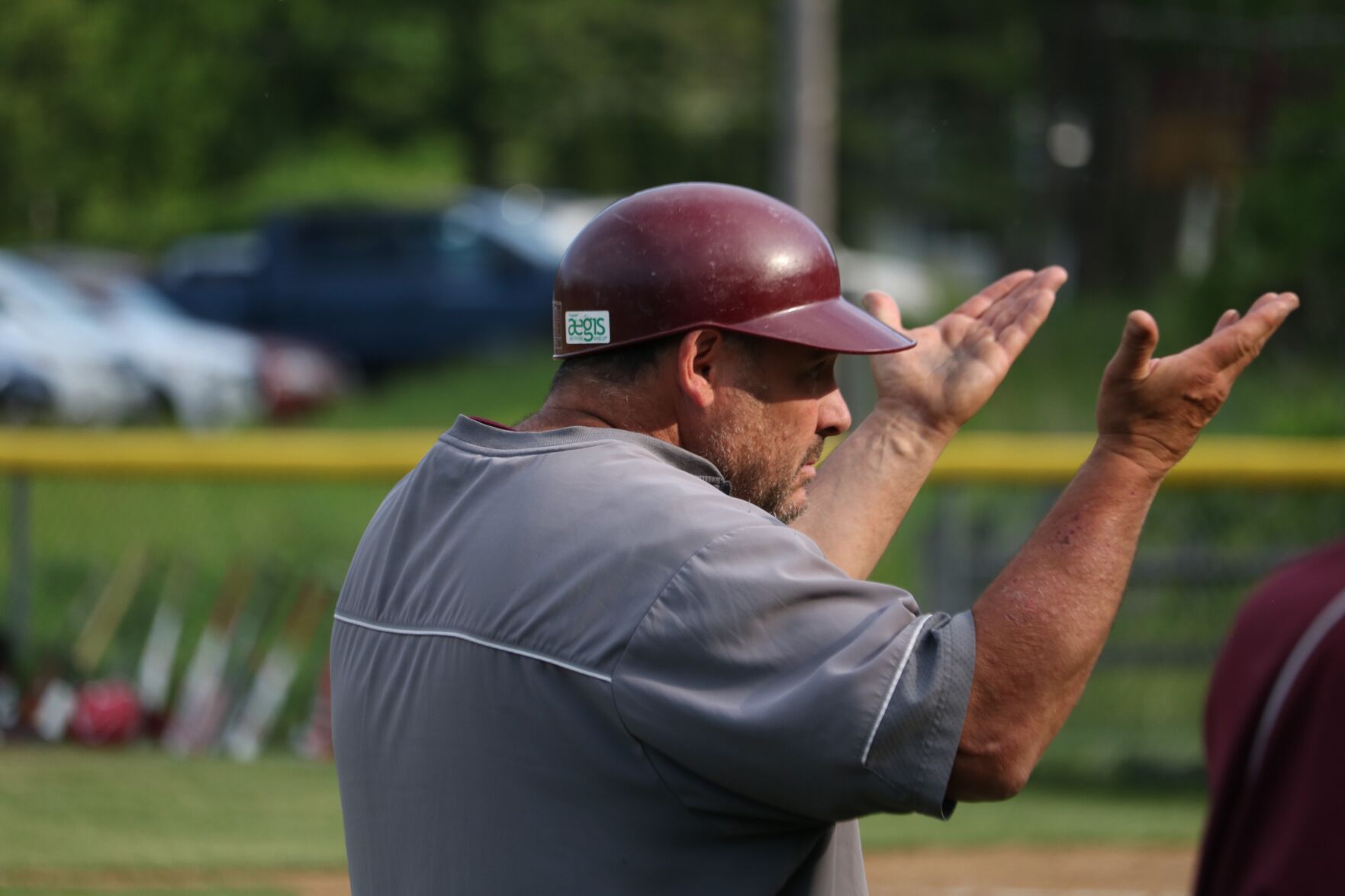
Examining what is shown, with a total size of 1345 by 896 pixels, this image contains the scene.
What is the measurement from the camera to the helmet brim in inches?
98.1

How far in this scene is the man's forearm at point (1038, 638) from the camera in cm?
216

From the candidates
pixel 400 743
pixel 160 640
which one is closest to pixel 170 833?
pixel 160 640

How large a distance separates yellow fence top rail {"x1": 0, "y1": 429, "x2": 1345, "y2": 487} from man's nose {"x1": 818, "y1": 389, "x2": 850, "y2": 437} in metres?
6.21

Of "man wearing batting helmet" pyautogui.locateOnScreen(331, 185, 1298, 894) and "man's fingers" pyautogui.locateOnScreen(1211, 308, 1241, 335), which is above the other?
"man's fingers" pyautogui.locateOnScreen(1211, 308, 1241, 335)

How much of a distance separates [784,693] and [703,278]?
26.6 inches

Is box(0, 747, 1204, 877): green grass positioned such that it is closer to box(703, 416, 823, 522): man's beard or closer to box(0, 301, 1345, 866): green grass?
box(0, 301, 1345, 866): green grass

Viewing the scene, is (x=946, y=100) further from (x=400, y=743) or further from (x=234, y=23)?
(x=400, y=743)

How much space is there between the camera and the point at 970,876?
22.8 ft

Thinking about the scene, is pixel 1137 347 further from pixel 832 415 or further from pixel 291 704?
pixel 291 704

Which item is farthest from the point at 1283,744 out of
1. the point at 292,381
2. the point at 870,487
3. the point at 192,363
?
the point at 292,381

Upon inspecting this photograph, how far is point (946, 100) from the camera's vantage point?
111 ft

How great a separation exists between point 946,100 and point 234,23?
13428 mm

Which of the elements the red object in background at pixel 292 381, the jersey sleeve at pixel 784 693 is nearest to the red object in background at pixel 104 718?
the jersey sleeve at pixel 784 693

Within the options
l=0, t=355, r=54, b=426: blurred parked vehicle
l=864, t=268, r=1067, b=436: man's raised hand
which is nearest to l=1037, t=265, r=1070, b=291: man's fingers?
l=864, t=268, r=1067, b=436: man's raised hand
